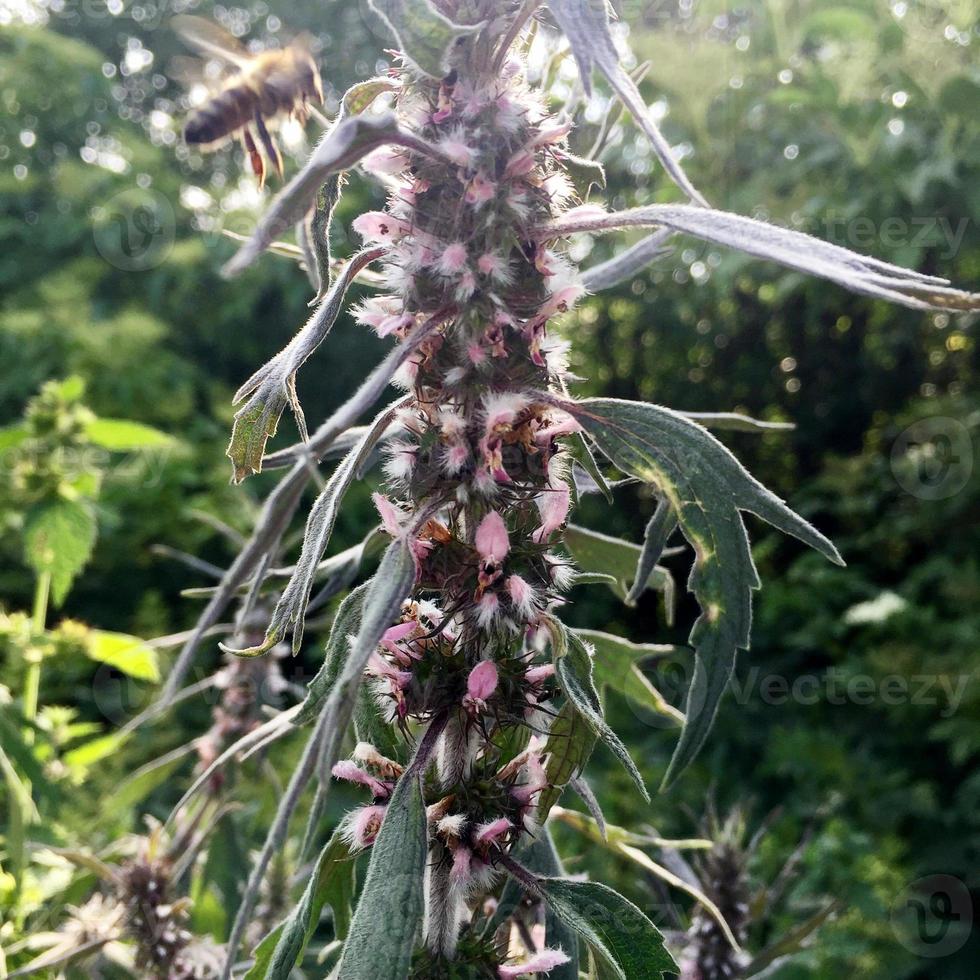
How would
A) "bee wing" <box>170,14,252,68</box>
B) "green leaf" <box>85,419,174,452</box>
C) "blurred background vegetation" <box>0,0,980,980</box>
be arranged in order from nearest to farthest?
"bee wing" <box>170,14,252,68</box> → "green leaf" <box>85,419,174,452</box> → "blurred background vegetation" <box>0,0,980,980</box>

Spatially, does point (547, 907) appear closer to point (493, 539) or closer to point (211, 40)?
point (493, 539)

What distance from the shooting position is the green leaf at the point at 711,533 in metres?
0.53

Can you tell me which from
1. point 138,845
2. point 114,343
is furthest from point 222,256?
point 138,845

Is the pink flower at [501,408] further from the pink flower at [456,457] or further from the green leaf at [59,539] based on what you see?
the green leaf at [59,539]

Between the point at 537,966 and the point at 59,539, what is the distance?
35.6 inches

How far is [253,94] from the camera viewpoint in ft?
3.03

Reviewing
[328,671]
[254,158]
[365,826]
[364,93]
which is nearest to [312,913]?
[365,826]

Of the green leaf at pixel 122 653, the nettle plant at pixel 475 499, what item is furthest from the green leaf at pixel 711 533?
the green leaf at pixel 122 653

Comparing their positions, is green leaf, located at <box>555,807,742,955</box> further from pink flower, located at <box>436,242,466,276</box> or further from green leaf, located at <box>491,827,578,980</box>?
pink flower, located at <box>436,242,466,276</box>

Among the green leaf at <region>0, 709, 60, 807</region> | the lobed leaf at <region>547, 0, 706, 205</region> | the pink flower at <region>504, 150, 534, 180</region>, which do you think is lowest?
the green leaf at <region>0, 709, 60, 807</region>

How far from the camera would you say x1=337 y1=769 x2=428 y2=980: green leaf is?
488mm

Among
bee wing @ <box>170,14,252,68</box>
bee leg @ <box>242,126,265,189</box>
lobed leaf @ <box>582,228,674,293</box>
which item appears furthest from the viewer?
bee wing @ <box>170,14,252,68</box>

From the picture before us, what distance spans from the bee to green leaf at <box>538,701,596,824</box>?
521 millimetres

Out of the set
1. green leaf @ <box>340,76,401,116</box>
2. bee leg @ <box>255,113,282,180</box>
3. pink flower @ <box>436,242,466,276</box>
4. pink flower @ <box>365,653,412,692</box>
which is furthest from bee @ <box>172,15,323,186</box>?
pink flower @ <box>365,653,412,692</box>
